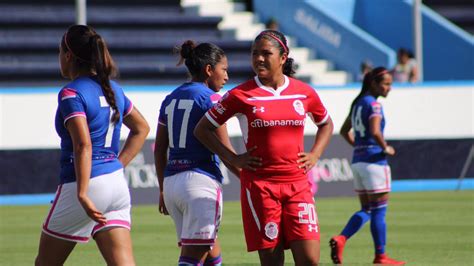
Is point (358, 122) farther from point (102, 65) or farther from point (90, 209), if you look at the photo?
point (90, 209)

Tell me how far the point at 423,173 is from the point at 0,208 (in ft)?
28.1

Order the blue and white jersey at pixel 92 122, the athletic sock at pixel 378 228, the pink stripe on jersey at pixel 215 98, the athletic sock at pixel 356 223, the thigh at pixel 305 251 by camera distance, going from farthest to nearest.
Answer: the athletic sock at pixel 356 223 < the athletic sock at pixel 378 228 < the pink stripe on jersey at pixel 215 98 < the thigh at pixel 305 251 < the blue and white jersey at pixel 92 122

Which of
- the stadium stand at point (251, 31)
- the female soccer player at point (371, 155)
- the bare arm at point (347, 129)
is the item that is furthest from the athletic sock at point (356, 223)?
the stadium stand at point (251, 31)

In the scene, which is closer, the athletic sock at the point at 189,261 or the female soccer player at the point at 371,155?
the athletic sock at the point at 189,261

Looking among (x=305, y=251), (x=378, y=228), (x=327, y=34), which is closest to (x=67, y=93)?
(x=305, y=251)

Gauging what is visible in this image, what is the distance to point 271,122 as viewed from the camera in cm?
788

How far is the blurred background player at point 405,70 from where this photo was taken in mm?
27836

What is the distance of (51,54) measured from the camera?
30359 mm

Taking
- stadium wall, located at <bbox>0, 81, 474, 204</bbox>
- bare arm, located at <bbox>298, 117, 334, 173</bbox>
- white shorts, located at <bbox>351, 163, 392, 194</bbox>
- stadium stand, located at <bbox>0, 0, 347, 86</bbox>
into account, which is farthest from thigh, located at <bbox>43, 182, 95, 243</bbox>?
stadium stand, located at <bbox>0, 0, 347, 86</bbox>

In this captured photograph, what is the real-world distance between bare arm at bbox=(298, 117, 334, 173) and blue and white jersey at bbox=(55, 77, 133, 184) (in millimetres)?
1435

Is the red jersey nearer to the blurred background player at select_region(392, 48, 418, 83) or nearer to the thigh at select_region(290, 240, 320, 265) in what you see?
the thigh at select_region(290, 240, 320, 265)

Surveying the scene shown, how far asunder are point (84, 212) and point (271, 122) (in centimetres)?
159

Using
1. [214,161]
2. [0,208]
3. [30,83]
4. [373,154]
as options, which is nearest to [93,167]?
[214,161]

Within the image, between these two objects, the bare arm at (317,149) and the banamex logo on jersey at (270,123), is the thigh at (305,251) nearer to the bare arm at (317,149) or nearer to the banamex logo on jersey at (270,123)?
the bare arm at (317,149)
